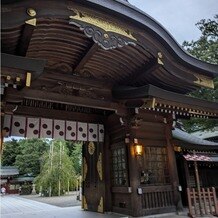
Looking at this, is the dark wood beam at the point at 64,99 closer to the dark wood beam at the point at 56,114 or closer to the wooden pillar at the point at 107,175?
the dark wood beam at the point at 56,114

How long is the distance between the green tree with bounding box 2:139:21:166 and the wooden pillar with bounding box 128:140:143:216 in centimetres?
5016

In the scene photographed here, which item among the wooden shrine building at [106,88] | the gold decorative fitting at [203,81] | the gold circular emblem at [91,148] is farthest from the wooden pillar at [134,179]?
the gold decorative fitting at [203,81]

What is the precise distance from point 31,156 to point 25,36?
43.3 meters

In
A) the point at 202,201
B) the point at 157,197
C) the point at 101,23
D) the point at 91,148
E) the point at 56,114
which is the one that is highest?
the point at 101,23

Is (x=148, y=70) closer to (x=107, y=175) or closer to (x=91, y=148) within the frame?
(x=107, y=175)

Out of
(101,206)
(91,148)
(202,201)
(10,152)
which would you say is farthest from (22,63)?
(10,152)

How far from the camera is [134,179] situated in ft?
24.8

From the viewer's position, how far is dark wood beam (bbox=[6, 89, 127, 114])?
626 centimetres

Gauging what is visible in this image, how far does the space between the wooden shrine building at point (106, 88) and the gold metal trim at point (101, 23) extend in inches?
1.0

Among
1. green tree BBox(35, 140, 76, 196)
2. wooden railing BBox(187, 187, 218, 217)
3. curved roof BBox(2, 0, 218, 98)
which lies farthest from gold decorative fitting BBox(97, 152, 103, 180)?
green tree BBox(35, 140, 76, 196)

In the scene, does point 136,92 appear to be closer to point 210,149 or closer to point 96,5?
point 96,5

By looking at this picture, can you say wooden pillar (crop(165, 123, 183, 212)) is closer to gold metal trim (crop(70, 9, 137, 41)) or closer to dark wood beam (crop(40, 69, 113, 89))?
dark wood beam (crop(40, 69, 113, 89))

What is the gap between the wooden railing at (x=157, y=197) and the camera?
7699 mm

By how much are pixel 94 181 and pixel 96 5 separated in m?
6.72
